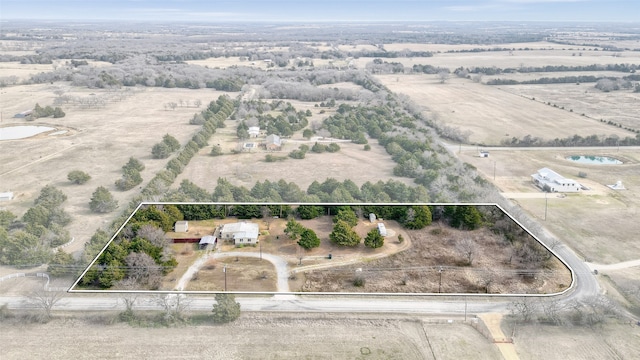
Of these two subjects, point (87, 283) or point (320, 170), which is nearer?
point (87, 283)

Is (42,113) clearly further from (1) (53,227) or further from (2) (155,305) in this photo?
(2) (155,305)

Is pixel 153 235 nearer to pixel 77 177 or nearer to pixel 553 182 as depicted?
pixel 77 177

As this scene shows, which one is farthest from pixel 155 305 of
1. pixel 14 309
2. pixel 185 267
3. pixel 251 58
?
pixel 251 58

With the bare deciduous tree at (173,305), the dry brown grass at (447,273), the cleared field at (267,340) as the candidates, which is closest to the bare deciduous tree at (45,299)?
the cleared field at (267,340)

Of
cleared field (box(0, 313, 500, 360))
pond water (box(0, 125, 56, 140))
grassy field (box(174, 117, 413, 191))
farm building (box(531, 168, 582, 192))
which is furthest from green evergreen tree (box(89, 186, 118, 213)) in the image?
farm building (box(531, 168, 582, 192))

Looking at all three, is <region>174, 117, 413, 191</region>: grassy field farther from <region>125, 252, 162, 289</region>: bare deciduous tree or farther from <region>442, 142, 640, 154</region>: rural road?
<region>125, 252, 162, 289</region>: bare deciduous tree

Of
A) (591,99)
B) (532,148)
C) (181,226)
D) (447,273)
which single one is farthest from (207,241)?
(591,99)

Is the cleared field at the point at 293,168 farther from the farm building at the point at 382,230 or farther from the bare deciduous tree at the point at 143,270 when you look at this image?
the bare deciduous tree at the point at 143,270
